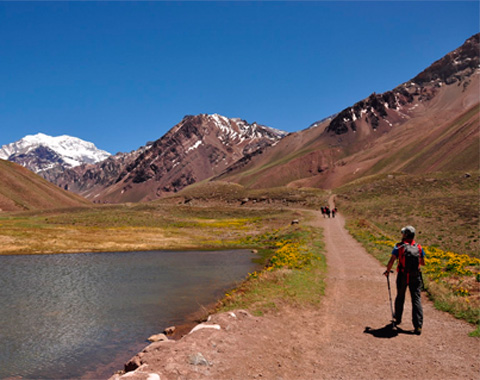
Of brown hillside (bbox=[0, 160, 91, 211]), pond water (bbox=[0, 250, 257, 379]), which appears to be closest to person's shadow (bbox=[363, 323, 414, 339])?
pond water (bbox=[0, 250, 257, 379])

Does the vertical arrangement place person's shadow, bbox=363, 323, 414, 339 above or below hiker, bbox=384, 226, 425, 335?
below

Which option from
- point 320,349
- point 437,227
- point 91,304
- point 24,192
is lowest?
point 437,227

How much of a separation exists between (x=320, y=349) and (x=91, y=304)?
50.0 feet

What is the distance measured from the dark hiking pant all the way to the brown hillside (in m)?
151

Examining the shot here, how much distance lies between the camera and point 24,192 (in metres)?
152

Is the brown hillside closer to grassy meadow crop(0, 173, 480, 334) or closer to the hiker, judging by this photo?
grassy meadow crop(0, 173, 480, 334)

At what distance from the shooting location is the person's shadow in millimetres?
11558

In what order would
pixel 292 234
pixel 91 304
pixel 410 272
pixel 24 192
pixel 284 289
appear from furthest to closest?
pixel 24 192 → pixel 292 234 → pixel 91 304 → pixel 284 289 → pixel 410 272

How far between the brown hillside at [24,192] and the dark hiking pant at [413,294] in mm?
150744

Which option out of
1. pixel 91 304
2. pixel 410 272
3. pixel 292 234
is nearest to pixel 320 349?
pixel 410 272

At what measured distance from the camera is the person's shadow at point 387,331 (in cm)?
1156

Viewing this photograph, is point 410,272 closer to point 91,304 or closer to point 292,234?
point 91,304

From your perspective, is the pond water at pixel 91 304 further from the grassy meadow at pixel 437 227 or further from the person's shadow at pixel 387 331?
the grassy meadow at pixel 437 227

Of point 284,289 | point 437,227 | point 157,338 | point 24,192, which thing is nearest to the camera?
point 157,338
